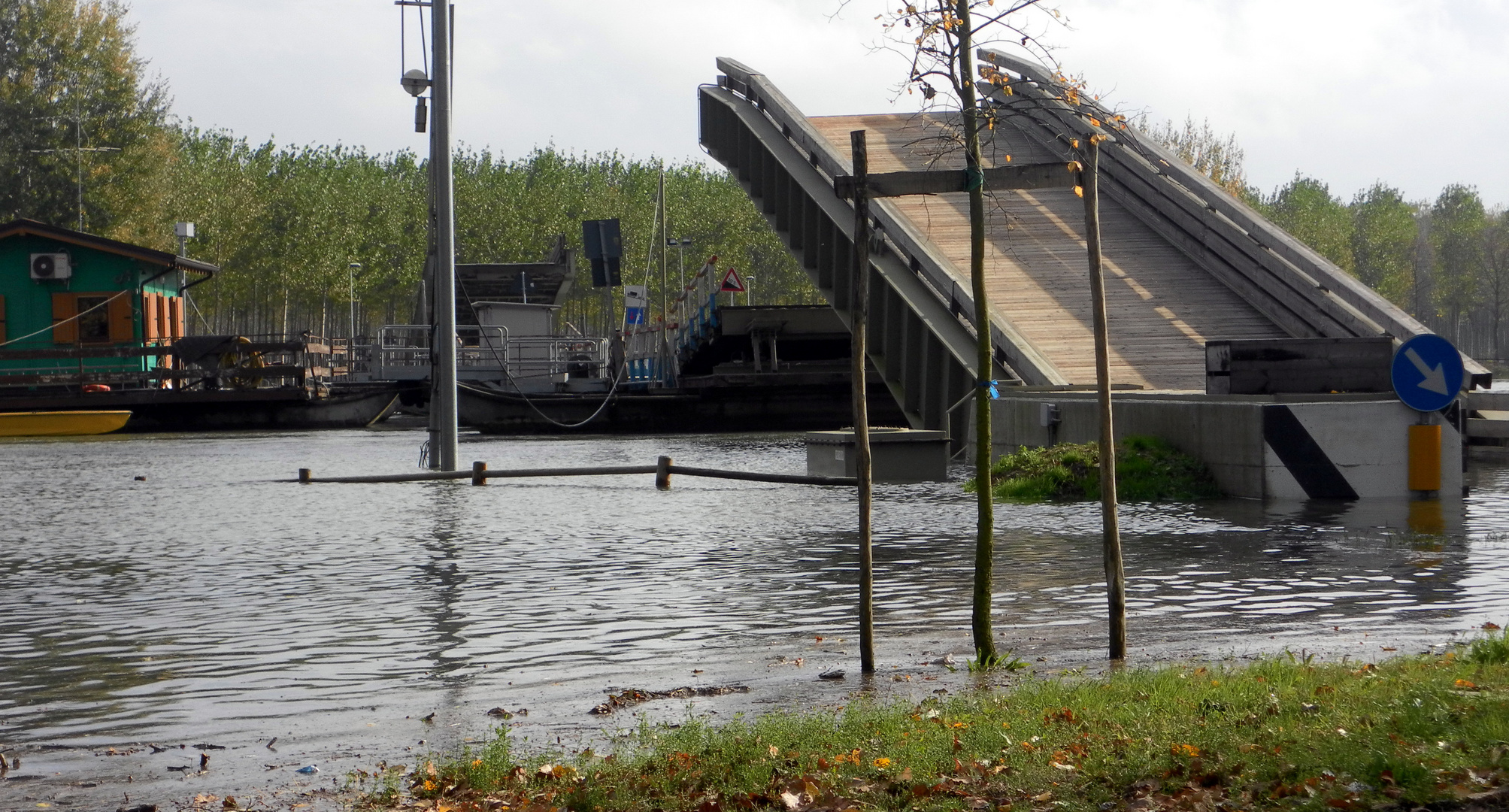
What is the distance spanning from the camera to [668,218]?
324 feet

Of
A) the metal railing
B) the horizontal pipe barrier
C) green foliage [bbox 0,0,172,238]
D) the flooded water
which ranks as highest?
green foliage [bbox 0,0,172,238]

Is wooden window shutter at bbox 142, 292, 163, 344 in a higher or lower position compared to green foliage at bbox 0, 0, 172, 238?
lower

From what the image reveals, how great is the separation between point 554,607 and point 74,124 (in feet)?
223

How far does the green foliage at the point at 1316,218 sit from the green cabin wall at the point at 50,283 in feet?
210

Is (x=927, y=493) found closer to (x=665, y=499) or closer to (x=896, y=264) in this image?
(x=665, y=499)

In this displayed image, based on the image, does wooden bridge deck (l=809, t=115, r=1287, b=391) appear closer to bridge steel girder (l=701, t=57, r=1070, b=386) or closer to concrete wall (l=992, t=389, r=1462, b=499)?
bridge steel girder (l=701, t=57, r=1070, b=386)

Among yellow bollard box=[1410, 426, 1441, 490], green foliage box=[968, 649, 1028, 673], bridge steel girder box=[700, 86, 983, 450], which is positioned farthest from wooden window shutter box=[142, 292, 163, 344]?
green foliage box=[968, 649, 1028, 673]

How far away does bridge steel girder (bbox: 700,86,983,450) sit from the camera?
2698 cm

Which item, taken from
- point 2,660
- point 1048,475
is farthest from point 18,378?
point 2,660

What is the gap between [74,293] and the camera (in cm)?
4556

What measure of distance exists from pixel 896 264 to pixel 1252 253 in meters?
6.30

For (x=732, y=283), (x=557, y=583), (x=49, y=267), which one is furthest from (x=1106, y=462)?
(x=49, y=267)

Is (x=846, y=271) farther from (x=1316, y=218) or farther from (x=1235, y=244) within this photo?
(x=1316, y=218)

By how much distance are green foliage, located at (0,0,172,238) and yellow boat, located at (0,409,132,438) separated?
3180cm
